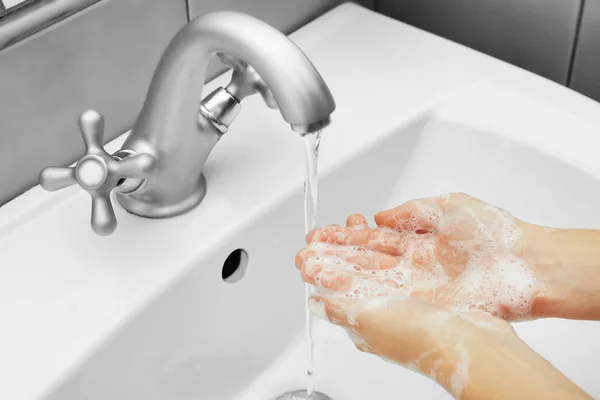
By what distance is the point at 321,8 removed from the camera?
80 centimetres

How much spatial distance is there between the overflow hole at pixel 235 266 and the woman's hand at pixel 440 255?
80mm

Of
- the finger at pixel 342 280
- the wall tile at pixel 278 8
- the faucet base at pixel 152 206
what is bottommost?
the finger at pixel 342 280

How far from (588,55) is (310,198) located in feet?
1.23

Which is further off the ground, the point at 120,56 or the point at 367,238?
the point at 120,56

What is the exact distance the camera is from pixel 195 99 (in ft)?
1.74

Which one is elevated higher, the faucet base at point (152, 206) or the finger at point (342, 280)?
the faucet base at point (152, 206)

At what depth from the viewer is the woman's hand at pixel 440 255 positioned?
54cm

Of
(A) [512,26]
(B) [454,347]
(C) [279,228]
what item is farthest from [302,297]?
(A) [512,26]

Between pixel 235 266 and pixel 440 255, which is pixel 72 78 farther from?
pixel 440 255

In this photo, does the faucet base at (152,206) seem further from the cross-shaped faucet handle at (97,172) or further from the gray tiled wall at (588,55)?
the gray tiled wall at (588,55)

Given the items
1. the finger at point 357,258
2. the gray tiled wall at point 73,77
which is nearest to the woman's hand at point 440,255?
the finger at point 357,258

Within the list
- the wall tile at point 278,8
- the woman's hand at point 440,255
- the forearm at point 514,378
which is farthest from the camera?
the wall tile at point 278,8

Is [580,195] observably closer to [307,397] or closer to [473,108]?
[473,108]

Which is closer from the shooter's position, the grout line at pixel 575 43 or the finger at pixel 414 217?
the finger at pixel 414 217
